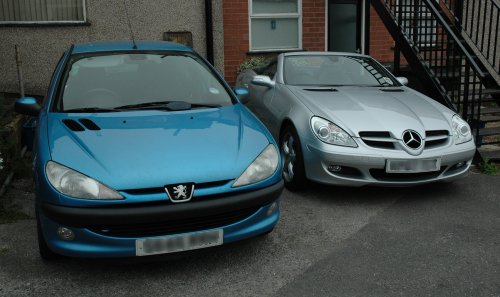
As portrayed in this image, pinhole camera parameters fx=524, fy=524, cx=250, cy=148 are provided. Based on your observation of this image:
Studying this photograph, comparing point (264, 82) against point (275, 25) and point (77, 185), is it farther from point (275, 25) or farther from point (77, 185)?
point (275, 25)

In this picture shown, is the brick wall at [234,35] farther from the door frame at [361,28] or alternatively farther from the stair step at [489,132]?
the stair step at [489,132]

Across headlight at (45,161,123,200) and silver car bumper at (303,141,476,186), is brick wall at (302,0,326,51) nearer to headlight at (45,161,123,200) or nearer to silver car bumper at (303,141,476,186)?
silver car bumper at (303,141,476,186)

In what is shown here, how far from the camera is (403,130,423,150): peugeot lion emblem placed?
478 centimetres

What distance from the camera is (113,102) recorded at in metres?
4.19

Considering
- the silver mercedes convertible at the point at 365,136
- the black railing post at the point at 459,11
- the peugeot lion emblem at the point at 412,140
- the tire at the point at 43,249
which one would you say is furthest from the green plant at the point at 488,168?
the tire at the point at 43,249

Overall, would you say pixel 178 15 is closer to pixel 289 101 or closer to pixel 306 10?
pixel 306 10

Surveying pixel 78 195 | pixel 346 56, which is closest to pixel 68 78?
pixel 78 195

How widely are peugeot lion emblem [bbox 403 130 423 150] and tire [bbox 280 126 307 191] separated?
97cm

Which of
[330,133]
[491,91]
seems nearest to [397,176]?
[330,133]

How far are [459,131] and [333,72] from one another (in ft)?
5.70

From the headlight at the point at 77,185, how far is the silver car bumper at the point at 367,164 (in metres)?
2.24

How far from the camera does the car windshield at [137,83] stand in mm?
4188

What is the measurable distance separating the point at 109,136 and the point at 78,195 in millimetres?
Answer: 595

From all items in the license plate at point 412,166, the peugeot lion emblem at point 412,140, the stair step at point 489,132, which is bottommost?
the stair step at point 489,132
